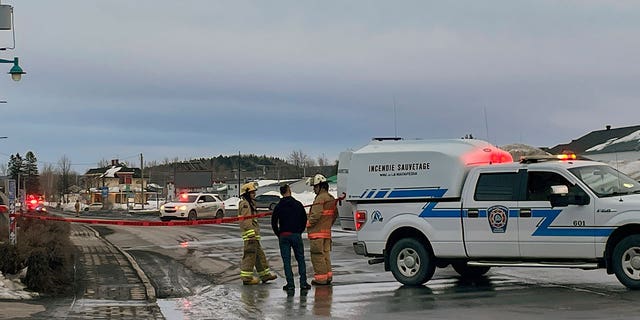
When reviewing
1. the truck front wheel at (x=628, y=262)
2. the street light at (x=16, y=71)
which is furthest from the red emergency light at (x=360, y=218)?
the street light at (x=16, y=71)

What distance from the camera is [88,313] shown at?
10508 millimetres

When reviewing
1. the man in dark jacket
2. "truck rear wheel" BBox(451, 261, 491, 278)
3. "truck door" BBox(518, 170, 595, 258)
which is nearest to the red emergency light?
the man in dark jacket

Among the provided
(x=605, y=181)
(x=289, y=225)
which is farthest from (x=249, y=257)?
(x=605, y=181)

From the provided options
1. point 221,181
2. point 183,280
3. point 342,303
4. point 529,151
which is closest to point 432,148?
point 342,303

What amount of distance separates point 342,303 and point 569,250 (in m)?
3.54

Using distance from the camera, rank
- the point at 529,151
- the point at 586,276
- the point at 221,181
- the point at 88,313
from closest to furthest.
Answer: the point at 88,313
the point at 586,276
the point at 529,151
the point at 221,181

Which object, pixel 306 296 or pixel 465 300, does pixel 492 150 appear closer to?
pixel 465 300

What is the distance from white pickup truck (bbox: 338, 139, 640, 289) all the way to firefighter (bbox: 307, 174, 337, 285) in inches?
19.2

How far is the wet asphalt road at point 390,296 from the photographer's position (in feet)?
32.6

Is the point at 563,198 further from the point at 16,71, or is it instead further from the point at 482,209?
the point at 16,71

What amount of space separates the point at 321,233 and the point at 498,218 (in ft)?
9.81

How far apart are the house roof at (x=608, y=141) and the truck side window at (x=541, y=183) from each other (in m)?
53.8

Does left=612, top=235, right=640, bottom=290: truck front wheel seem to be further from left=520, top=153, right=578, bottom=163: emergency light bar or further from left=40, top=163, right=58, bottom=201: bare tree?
left=40, top=163, right=58, bottom=201: bare tree

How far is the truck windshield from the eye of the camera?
11672mm
